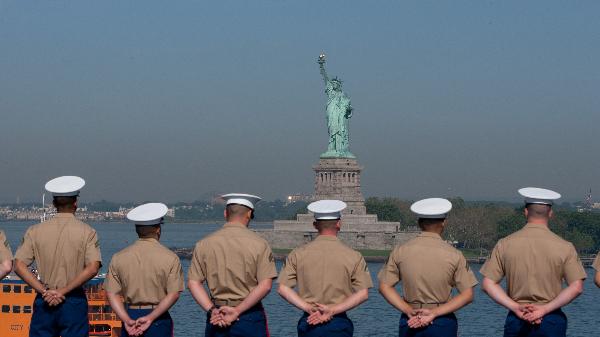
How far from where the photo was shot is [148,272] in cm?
1299

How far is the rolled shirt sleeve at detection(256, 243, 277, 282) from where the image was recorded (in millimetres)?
12859

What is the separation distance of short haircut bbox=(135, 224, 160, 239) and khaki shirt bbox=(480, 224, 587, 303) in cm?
343

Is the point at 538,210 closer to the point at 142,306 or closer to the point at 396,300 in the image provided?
the point at 396,300

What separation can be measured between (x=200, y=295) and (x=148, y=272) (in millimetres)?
616

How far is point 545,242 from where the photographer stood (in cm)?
1265

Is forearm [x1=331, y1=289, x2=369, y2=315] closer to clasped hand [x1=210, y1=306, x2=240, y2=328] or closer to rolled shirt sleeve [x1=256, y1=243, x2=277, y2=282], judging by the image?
rolled shirt sleeve [x1=256, y1=243, x2=277, y2=282]

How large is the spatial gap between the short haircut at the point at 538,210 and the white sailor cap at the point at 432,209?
84cm

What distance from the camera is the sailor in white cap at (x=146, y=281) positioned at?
12.9 m

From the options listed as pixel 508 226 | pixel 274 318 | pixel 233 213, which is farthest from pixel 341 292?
pixel 508 226

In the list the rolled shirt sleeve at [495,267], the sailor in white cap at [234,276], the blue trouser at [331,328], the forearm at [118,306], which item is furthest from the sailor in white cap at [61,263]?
the rolled shirt sleeve at [495,267]

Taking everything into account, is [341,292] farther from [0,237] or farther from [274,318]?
[274,318]

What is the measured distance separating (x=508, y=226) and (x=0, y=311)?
105 metres

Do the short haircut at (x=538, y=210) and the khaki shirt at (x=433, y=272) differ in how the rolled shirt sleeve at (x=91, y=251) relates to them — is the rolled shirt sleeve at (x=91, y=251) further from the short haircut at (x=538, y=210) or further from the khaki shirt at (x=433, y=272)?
the short haircut at (x=538, y=210)

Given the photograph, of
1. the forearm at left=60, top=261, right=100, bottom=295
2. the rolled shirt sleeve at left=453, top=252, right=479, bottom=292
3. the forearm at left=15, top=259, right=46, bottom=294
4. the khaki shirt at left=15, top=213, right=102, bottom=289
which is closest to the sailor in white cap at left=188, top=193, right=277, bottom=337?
the forearm at left=60, top=261, right=100, bottom=295
